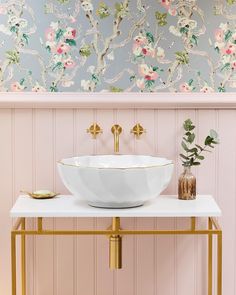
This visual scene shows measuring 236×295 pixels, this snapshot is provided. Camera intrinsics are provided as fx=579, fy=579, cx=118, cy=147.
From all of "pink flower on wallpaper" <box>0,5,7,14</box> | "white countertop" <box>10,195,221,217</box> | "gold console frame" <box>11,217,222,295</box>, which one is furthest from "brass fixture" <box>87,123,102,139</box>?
"pink flower on wallpaper" <box>0,5,7,14</box>

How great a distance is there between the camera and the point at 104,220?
8.30 ft

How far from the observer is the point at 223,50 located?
249 cm

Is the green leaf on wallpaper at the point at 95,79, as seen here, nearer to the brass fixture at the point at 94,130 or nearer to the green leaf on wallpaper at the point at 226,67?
the brass fixture at the point at 94,130

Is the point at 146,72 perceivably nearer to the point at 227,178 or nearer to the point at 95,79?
the point at 95,79

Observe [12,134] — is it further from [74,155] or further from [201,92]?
[201,92]

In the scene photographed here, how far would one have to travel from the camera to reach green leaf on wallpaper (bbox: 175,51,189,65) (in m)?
2.49

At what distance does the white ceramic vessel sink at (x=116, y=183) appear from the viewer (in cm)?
206

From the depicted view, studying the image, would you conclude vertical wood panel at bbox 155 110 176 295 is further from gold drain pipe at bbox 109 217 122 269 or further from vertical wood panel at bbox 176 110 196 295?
gold drain pipe at bbox 109 217 122 269

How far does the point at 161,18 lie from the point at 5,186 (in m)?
0.99

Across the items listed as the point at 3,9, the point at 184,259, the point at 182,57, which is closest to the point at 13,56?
the point at 3,9

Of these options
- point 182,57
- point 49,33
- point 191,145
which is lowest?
point 191,145

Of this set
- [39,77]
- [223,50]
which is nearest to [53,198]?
[39,77]

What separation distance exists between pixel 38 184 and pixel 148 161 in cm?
50

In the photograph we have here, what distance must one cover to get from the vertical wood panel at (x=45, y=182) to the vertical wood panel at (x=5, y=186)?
12cm
